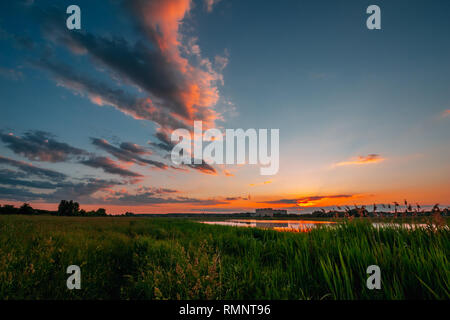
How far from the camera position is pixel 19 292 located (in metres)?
4.32

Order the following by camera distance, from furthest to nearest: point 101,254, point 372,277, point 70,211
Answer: point 70,211
point 101,254
point 372,277

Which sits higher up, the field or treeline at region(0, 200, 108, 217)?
the field

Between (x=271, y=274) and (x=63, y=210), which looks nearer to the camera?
(x=271, y=274)

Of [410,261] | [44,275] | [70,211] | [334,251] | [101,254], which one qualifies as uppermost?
[410,261]

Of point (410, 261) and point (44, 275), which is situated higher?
point (410, 261)

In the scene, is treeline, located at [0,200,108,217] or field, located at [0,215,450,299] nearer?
field, located at [0,215,450,299]

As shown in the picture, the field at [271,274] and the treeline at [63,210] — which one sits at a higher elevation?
the field at [271,274]

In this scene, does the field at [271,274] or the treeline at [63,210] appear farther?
the treeline at [63,210]

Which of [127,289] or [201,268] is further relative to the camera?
[127,289]
